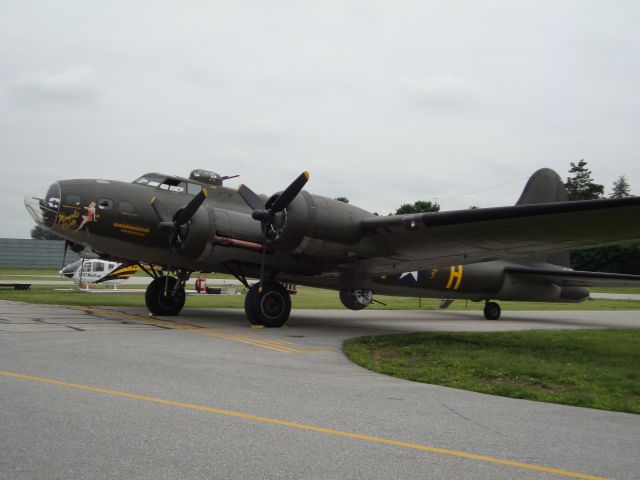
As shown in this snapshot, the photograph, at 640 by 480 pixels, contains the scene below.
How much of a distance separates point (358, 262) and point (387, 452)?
936 cm

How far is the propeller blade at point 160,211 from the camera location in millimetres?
Answer: 13758

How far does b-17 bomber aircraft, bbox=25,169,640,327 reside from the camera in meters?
10.3

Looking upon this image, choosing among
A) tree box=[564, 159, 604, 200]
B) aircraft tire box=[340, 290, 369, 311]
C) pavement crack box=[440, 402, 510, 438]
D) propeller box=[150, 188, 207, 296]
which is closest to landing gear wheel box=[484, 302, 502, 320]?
aircraft tire box=[340, 290, 369, 311]

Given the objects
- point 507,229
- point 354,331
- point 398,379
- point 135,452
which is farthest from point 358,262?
point 135,452

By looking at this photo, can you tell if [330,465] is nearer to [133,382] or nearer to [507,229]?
[133,382]

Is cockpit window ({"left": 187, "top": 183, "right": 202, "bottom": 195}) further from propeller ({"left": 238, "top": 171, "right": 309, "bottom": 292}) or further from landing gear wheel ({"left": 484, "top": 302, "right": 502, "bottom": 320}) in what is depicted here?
landing gear wheel ({"left": 484, "top": 302, "right": 502, "bottom": 320})

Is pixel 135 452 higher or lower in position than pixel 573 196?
lower

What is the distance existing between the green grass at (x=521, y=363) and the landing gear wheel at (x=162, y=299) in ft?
23.8

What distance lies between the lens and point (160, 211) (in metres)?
13.9

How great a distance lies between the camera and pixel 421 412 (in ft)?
16.8

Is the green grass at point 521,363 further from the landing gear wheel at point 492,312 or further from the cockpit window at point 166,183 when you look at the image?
the landing gear wheel at point 492,312

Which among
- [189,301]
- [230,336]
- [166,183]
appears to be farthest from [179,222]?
[189,301]

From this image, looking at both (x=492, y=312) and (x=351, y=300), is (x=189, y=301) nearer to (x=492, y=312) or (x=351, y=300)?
(x=351, y=300)

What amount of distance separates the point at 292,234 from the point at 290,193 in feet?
2.89
